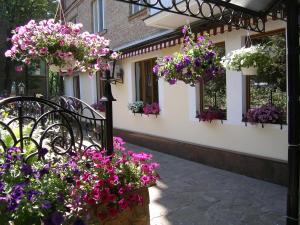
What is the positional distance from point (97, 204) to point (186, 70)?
2.80 m

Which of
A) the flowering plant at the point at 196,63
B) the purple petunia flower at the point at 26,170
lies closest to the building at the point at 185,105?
the flowering plant at the point at 196,63

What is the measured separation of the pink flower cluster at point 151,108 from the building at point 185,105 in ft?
0.52

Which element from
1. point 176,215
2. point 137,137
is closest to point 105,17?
point 137,137

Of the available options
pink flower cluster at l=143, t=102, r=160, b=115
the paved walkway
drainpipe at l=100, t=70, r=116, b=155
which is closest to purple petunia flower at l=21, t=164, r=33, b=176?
drainpipe at l=100, t=70, r=116, b=155

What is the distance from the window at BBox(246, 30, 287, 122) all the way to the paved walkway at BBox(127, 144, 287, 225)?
138cm

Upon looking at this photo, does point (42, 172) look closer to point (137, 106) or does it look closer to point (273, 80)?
point (273, 80)

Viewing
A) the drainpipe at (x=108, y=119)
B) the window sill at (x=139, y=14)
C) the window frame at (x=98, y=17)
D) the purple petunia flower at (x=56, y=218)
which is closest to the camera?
the purple petunia flower at (x=56, y=218)

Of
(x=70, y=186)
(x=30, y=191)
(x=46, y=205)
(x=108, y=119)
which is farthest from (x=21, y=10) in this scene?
(x=46, y=205)

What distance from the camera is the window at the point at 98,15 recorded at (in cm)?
1416

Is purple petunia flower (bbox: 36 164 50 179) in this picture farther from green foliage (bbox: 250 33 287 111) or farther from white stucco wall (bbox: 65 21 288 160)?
white stucco wall (bbox: 65 21 288 160)

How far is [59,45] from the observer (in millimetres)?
4461

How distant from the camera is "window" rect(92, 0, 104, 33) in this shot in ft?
46.4

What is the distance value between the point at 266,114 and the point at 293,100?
3.15m

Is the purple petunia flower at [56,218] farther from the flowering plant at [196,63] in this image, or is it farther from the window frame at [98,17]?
the window frame at [98,17]
